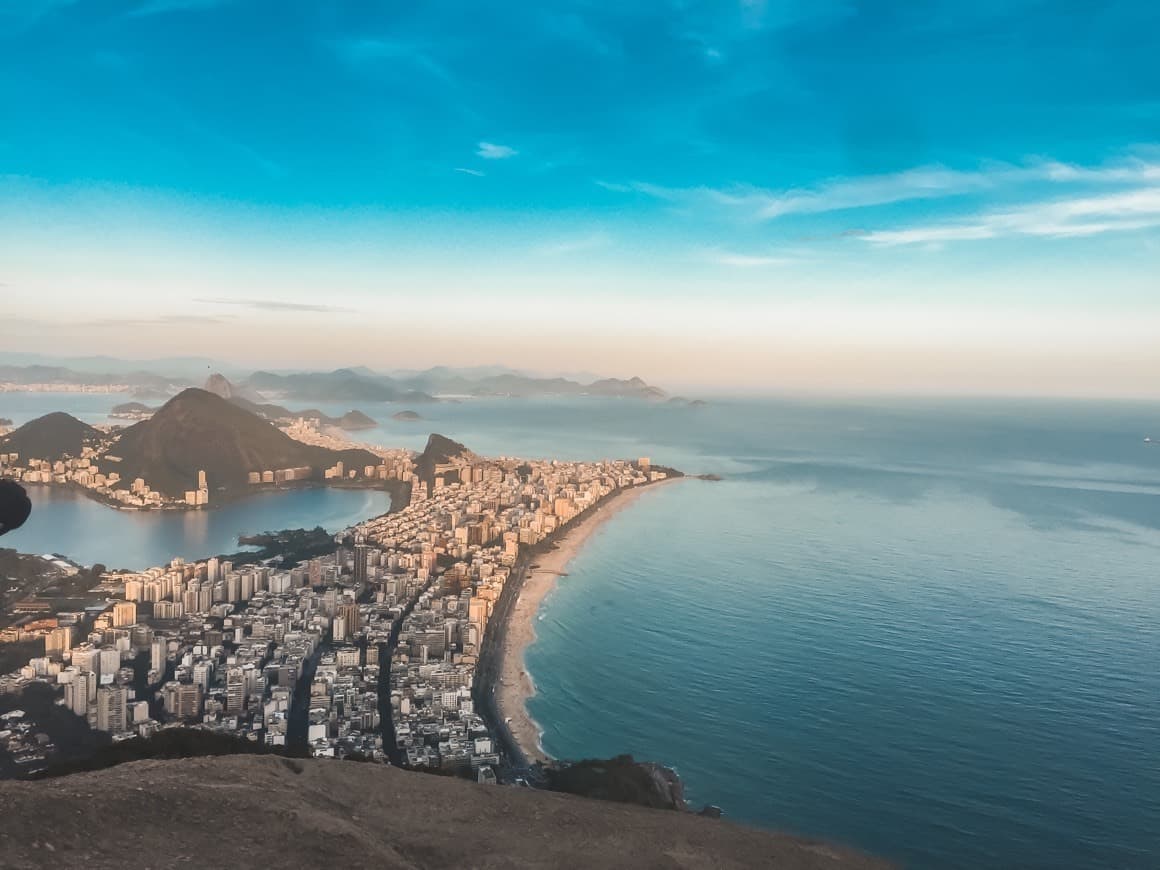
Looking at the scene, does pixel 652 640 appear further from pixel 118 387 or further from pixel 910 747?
pixel 118 387

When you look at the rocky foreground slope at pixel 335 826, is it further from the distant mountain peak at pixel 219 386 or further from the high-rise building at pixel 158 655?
the distant mountain peak at pixel 219 386

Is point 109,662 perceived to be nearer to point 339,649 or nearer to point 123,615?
point 123,615

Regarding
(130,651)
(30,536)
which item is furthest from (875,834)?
(30,536)

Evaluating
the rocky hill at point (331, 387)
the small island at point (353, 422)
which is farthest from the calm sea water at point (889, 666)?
the rocky hill at point (331, 387)

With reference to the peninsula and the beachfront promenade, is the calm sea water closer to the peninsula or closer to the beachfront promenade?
the beachfront promenade

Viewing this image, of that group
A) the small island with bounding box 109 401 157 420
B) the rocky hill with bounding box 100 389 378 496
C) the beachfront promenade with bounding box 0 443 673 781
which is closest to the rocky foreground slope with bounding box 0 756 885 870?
the beachfront promenade with bounding box 0 443 673 781

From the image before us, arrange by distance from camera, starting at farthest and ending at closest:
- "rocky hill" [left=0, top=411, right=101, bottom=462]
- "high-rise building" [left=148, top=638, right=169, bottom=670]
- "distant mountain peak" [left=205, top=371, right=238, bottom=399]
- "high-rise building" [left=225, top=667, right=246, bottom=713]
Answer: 1. "distant mountain peak" [left=205, top=371, right=238, bottom=399]
2. "rocky hill" [left=0, top=411, right=101, bottom=462]
3. "high-rise building" [left=148, top=638, right=169, bottom=670]
4. "high-rise building" [left=225, top=667, right=246, bottom=713]
